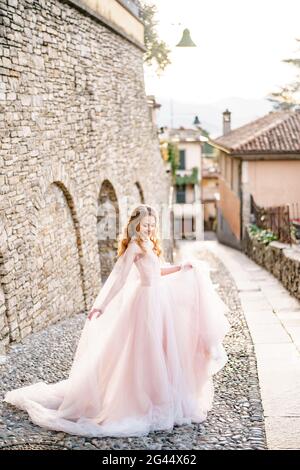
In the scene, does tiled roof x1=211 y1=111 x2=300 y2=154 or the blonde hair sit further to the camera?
tiled roof x1=211 y1=111 x2=300 y2=154

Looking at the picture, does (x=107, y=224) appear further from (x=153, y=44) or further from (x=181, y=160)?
(x=181, y=160)

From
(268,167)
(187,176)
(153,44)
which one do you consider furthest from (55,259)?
(187,176)

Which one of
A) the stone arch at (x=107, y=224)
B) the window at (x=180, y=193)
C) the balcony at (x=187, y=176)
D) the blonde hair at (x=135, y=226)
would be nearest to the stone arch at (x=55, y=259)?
the stone arch at (x=107, y=224)

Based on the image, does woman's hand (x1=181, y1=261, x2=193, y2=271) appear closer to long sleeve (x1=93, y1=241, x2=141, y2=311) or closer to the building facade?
long sleeve (x1=93, y1=241, x2=141, y2=311)

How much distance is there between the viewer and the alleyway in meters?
4.36

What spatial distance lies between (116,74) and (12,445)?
992 centimetres

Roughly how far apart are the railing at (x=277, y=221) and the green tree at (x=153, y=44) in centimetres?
570

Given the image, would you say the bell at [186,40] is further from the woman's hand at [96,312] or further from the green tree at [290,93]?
the green tree at [290,93]

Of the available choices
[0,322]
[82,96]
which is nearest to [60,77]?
[82,96]

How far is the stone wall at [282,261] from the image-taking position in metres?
10.2

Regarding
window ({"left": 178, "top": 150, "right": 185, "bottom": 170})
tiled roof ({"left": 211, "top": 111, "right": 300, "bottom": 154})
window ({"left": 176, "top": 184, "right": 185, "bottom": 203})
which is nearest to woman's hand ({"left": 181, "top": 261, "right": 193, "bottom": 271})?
tiled roof ({"left": 211, "top": 111, "right": 300, "bottom": 154})

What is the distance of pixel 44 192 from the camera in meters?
8.04

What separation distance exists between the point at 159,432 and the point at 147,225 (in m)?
1.57
